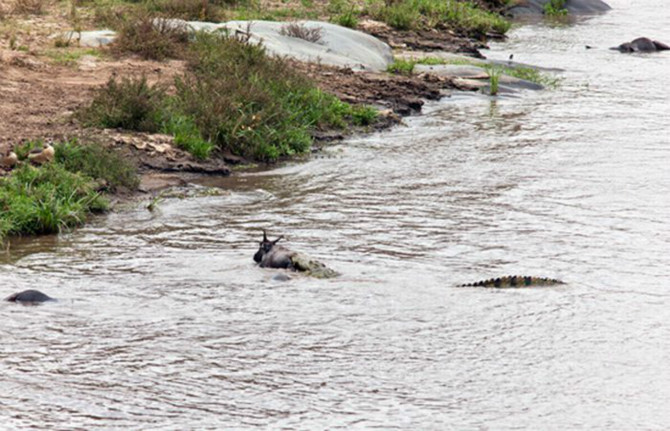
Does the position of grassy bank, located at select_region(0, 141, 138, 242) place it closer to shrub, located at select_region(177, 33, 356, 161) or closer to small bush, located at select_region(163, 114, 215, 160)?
small bush, located at select_region(163, 114, 215, 160)

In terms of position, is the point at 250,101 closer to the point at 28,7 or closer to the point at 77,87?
the point at 77,87

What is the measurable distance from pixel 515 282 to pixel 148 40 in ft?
27.0

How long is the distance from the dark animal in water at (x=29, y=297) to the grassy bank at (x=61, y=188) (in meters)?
1.47

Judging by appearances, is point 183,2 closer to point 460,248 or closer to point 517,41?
point 517,41

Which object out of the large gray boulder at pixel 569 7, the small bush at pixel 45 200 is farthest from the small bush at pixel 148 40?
the large gray boulder at pixel 569 7

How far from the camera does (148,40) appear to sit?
1398 centimetres

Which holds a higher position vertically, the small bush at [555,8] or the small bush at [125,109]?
the small bush at [555,8]

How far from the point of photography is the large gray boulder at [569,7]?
93.1 feet

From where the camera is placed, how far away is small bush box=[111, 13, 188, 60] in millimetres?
13938

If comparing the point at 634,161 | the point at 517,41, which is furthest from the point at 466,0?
the point at 634,161

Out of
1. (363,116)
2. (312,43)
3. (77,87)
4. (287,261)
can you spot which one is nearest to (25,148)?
(77,87)

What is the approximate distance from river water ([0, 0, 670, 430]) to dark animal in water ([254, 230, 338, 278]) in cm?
10

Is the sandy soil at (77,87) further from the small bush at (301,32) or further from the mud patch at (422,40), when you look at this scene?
the mud patch at (422,40)

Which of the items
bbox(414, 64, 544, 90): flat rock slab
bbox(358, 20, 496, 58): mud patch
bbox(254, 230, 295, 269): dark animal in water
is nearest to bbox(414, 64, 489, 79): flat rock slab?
bbox(414, 64, 544, 90): flat rock slab
